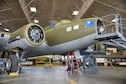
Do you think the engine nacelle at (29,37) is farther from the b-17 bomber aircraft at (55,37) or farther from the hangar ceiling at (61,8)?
the hangar ceiling at (61,8)

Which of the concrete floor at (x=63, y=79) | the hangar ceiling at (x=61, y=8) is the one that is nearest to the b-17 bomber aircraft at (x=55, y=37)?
the concrete floor at (x=63, y=79)

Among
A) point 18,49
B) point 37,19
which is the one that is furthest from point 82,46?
point 37,19

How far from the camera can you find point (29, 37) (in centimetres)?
769

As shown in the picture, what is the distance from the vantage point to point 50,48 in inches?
347

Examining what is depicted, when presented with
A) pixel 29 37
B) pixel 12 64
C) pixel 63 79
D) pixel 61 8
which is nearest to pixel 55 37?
pixel 29 37

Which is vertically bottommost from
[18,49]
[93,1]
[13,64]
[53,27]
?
[13,64]

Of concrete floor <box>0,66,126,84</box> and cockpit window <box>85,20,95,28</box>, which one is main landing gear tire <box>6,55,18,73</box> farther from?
cockpit window <box>85,20,95,28</box>

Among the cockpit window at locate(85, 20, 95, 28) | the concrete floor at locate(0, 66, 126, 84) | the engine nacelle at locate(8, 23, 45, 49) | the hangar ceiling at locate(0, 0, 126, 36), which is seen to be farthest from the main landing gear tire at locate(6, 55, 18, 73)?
the hangar ceiling at locate(0, 0, 126, 36)

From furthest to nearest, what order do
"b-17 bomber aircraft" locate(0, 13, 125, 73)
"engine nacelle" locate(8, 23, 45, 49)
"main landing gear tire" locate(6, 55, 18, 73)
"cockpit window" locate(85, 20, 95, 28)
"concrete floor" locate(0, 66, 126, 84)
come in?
1. "main landing gear tire" locate(6, 55, 18, 73)
2. "engine nacelle" locate(8, 23, 45, 49)
3. "b-17 bomber aircraft" locate(0, 13, 125, 73)
4. "cockpit window" locate(85, 20, 95, 28)
5. "concrete floor" locate(0, 66, 126, 84)

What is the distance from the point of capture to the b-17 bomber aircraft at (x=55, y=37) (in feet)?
22.9

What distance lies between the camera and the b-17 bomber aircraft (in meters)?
6.97

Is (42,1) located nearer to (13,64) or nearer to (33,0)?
(33,0)

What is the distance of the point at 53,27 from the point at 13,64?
2960 mm

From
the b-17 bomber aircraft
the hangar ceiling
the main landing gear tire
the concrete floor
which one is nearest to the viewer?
the concrete floor
